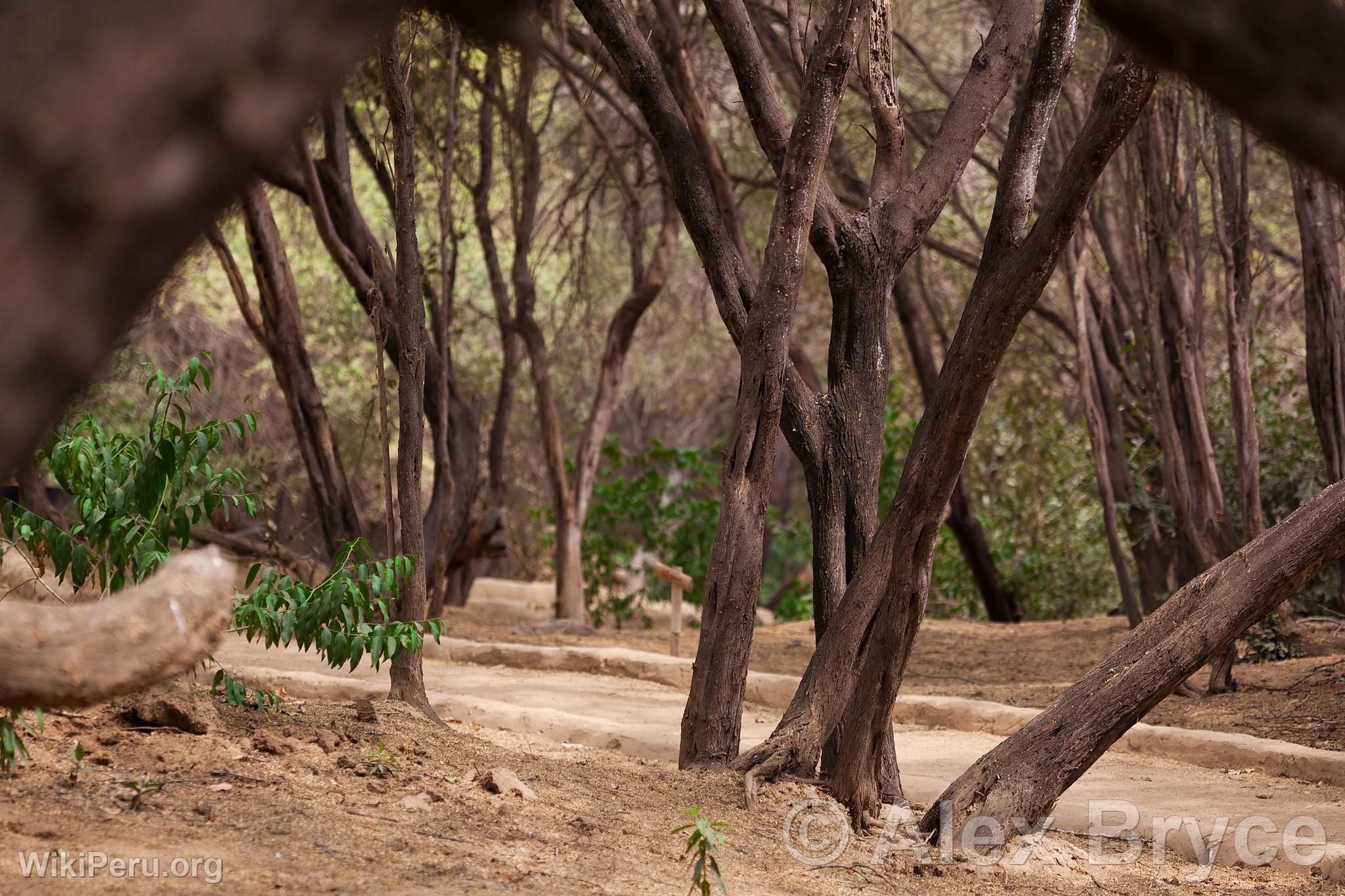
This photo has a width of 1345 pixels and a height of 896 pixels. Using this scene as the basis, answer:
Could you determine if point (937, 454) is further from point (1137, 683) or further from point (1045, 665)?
point (1045, 665)

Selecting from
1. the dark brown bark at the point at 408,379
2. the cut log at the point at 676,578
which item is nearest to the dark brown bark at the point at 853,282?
the dark brown bark at the point at 408,379

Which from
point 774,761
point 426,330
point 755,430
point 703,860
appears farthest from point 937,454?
point 426,330

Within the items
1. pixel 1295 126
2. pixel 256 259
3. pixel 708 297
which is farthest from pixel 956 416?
pixel 708 297

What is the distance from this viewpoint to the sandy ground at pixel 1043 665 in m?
5.79

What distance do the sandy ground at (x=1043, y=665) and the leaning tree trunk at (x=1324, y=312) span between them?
1418 mm

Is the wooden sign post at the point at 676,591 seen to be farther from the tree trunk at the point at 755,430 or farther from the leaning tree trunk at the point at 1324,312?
the leaning tree trunk at the point at 1324,312

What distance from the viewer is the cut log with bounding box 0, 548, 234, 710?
1.80 meters

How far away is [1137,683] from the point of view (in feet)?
12.2

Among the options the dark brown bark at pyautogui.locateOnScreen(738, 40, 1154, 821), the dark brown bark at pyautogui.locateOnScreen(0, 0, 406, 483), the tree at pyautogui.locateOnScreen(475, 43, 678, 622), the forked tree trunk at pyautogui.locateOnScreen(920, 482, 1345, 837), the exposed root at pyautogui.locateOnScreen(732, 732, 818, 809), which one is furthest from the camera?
the tree at pyautogui.locateOnScreen(475, 43, 678, 622)

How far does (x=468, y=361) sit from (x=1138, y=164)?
10243 millimetres

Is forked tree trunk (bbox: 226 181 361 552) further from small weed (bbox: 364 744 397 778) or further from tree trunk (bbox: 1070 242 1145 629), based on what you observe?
tree trunk (bbox: 1070 242 1145 629)

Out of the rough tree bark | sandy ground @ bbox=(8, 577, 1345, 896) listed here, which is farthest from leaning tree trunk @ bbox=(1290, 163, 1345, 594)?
the rough tree bark

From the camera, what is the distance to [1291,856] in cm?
372

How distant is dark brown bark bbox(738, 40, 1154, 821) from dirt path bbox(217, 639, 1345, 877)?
2.66 ft
